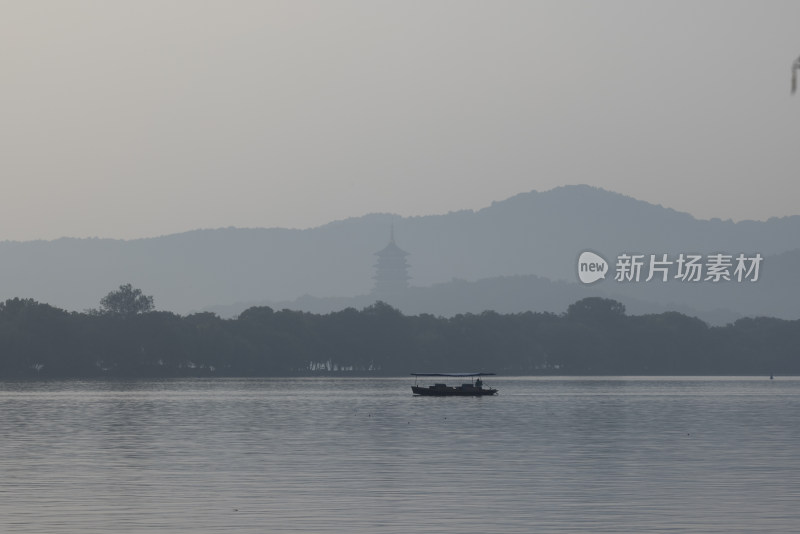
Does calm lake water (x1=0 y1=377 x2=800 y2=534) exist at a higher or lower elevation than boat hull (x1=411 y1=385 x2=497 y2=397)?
lower

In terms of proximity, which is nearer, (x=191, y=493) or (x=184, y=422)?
(x=191, y=493)

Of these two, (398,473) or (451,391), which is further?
(451,391)

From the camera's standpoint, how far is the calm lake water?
147ft

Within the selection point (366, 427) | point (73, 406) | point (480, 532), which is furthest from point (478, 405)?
point (480, 532)

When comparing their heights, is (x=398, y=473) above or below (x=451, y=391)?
below

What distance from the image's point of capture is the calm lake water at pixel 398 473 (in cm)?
4484

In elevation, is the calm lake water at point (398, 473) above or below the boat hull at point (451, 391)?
below

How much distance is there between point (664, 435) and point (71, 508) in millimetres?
47225

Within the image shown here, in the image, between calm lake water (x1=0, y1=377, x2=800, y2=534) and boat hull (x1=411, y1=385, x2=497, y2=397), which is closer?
calm lake water (x1=0, y1=377, x2=800, y2=534)

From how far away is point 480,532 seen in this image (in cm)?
4212

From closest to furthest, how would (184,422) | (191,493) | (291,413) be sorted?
(191,493) → (184,422) → (291,413)

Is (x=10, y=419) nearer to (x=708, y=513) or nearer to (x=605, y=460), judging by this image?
(x=605, y=460)

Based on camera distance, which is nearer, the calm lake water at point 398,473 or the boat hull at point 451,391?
the calm lake water at point 398,473

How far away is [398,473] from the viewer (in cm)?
6031
